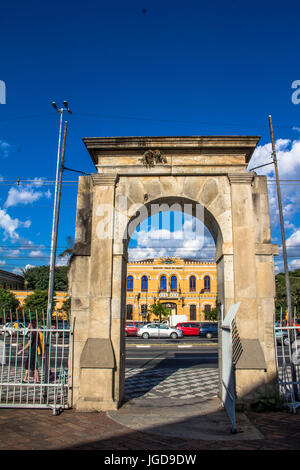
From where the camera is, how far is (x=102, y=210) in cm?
725

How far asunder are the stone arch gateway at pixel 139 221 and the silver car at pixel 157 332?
2208 cm

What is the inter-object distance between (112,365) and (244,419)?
2454mm

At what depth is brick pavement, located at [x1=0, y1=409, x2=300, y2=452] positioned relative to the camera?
449cm

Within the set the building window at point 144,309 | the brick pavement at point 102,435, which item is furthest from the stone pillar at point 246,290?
the building window at point 144,309

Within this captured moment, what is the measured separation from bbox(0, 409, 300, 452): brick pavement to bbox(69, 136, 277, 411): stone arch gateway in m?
0.59

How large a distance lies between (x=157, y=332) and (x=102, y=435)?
79.7ft

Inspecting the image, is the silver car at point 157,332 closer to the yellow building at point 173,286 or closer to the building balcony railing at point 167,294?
the yellow building at point 173,286

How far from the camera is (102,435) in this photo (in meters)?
4.95

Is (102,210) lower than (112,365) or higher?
higher

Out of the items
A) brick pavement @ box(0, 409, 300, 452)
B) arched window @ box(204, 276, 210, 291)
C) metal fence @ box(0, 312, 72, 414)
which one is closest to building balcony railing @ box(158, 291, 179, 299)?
arched window @ box(204, 276, 210, 291)

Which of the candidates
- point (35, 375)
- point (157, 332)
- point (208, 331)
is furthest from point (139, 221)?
point (208, 331)

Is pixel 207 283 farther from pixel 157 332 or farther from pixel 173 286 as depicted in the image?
pixel 157 332
